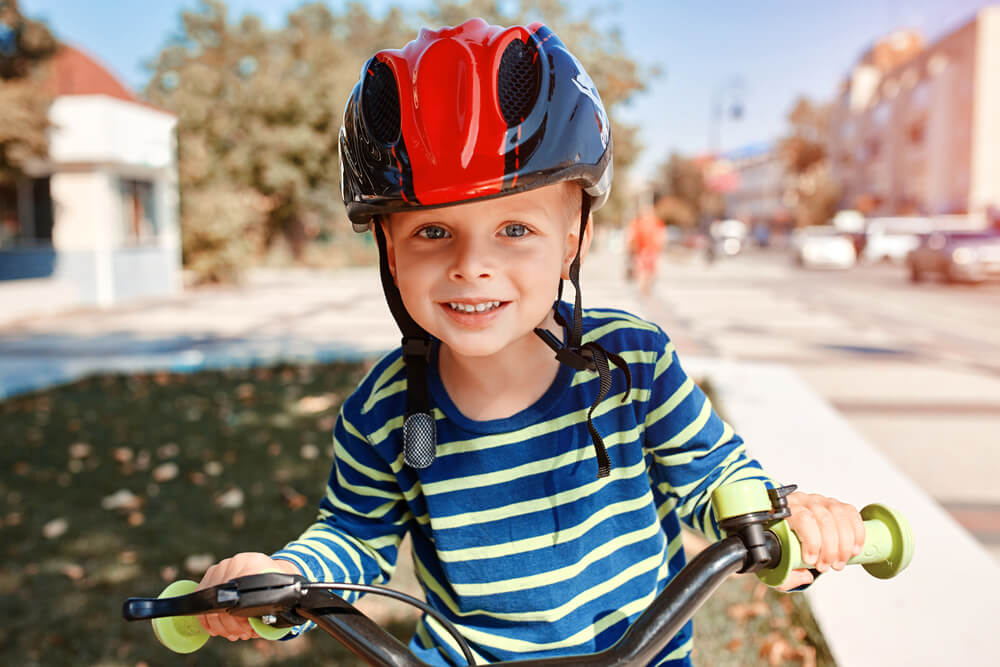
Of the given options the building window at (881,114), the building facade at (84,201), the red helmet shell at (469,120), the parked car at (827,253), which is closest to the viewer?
the red helmet shell at (469,120)

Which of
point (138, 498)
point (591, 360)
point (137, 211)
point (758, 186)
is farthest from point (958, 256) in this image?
point (758, 186)

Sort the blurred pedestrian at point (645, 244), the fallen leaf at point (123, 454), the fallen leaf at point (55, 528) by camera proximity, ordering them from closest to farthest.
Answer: the fallen leaf at point (55, 528), the fallen leaf at point (123, 454), the blurred pedestrian at point (645, 244)

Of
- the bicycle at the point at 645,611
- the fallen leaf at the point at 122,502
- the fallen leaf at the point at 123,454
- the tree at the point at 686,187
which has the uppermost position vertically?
the tree at the point at 686,187

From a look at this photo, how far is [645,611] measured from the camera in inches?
47.1

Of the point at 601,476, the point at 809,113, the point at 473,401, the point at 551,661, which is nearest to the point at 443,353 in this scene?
the point at 473,401

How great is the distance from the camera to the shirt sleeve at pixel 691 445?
1.58 meters

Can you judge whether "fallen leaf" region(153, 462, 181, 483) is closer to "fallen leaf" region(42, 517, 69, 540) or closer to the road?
"fallen leaf" region(42, 517, 69, 540)

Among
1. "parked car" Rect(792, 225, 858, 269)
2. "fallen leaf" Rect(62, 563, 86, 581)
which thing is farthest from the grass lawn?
"parked car" Rect(792, 225, 858, 269)

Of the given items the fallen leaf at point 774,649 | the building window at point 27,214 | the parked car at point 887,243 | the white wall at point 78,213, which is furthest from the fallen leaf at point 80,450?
the parked car at point 887,243

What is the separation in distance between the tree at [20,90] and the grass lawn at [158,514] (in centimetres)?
799

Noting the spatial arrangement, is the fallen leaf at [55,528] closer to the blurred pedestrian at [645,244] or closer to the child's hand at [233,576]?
the child's hand at [233,576]

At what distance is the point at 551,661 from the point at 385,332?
38.5ft

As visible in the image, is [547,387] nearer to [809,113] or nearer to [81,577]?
[81,577]

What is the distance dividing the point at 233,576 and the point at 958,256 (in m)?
24.0
